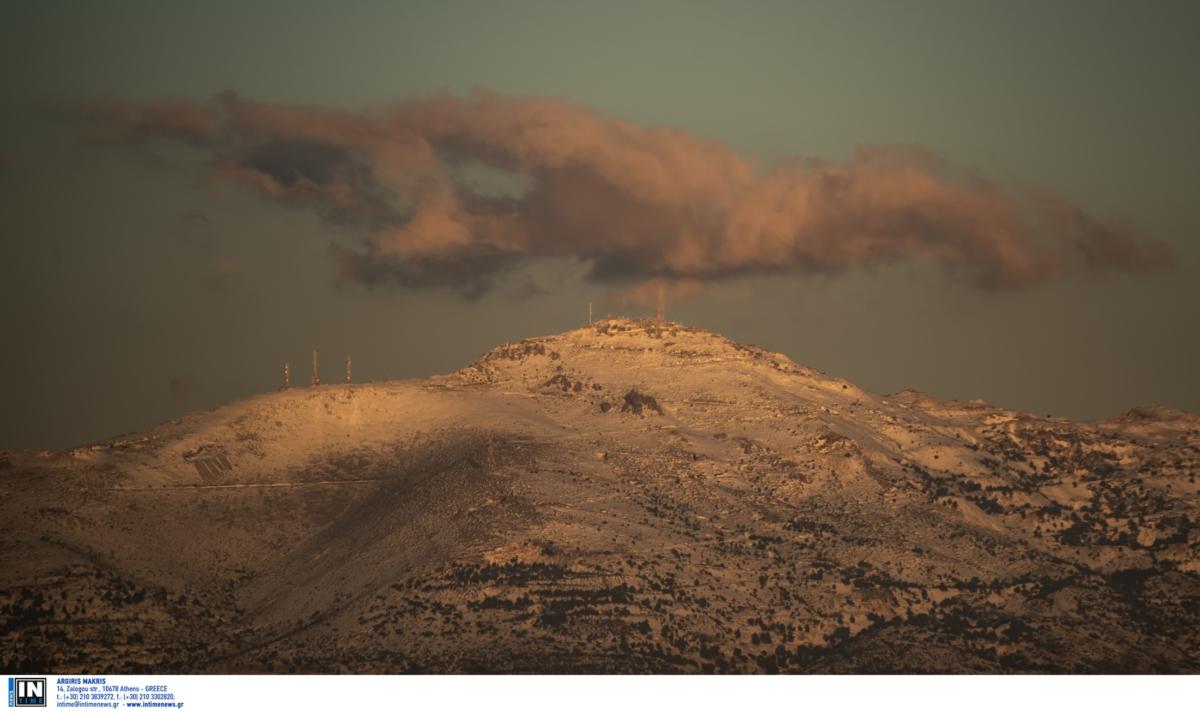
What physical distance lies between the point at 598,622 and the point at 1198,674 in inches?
2215

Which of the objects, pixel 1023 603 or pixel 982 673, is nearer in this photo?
pixel 982 673

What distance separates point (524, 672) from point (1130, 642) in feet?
199

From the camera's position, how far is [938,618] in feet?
618

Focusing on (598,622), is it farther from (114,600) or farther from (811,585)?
(114,600)

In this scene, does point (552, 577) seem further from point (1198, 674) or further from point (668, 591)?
point (1198, 674)

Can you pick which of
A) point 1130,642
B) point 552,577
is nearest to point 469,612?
point 552,577

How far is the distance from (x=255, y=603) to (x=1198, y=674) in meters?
91.8

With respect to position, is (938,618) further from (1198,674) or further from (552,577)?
(552,577)

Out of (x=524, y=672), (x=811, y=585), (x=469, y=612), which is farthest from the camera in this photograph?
(x=811, y=585)

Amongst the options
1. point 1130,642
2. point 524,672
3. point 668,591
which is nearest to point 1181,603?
point 1130,642

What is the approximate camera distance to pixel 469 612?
177750 mm

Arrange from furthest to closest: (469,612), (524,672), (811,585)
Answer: (811,585) < (469,612) < (524,672)

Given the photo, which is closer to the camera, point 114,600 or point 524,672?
point 524,672

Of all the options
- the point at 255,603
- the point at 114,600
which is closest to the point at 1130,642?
the point at 255,603
